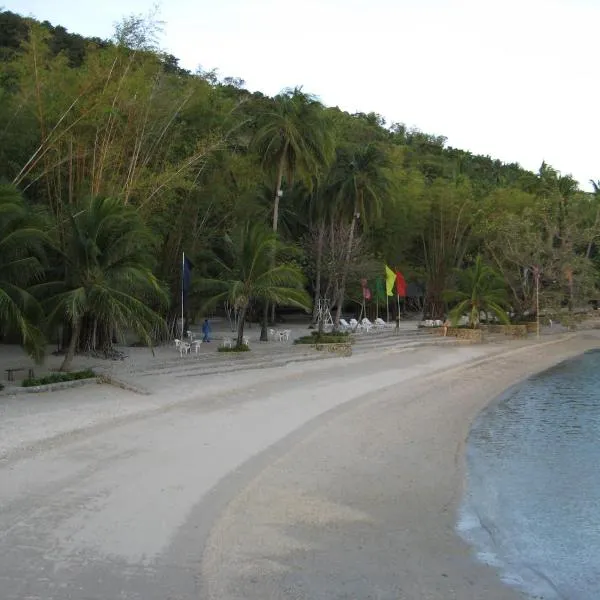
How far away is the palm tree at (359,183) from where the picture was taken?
1199 inches

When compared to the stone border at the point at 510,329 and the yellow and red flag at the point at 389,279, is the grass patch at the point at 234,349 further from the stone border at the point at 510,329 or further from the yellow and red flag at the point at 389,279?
the stone border at the point at 510,329

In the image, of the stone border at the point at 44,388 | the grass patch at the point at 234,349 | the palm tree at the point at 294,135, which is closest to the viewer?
the stone border at the point at 44,388

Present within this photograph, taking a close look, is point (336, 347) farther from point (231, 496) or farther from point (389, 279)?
point (231, 496)

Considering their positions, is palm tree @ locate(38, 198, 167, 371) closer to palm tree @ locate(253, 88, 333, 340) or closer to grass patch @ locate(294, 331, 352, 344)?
grass patch @ locate(294, 331, 352, 344)

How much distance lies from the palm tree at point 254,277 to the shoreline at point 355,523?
8021 mm

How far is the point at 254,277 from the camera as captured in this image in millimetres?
21516

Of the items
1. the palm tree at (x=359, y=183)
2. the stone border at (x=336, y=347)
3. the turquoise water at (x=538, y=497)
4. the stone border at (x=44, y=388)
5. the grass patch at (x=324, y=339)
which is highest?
the palm tree at (x=359, y=183)

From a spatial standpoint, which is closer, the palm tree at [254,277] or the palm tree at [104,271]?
the palm tree at [104,271]

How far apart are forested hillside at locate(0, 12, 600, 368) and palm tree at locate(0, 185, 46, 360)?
4 centimetres

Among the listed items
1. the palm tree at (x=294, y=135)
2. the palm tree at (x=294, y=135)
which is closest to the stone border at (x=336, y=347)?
the palm tree at (x=294, y=135)

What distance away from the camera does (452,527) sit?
773cm

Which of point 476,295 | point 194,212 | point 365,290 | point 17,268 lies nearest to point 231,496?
point 17,268

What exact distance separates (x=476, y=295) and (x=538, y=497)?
25.1 m

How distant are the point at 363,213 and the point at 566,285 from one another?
13.4 metres
